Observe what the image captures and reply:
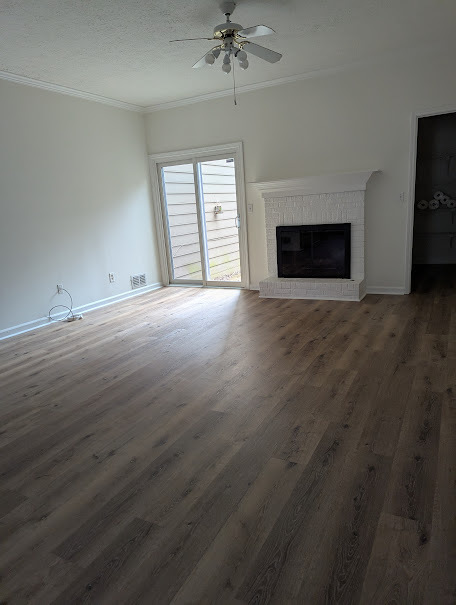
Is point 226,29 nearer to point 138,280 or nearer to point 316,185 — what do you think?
point 316,185

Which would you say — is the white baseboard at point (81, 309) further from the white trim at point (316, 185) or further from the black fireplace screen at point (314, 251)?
the white trim at point (316, 185)

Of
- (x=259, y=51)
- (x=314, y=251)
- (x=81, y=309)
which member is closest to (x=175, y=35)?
(x=259, y=51)

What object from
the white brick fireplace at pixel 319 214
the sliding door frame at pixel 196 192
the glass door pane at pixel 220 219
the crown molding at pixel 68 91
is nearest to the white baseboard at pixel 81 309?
the sliding door frame at pixel 196 192

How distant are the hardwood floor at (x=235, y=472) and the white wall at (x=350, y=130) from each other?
172cm

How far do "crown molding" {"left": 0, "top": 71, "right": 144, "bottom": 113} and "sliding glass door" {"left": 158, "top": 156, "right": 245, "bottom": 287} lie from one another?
956 mm

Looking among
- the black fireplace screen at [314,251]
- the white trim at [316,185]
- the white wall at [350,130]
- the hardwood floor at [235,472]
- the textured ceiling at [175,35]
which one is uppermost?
the textured ceiling at [175,35]

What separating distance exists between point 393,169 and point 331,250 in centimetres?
119

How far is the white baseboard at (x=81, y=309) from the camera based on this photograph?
4.55 metres

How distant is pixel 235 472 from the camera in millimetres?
1935

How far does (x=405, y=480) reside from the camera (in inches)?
70.3

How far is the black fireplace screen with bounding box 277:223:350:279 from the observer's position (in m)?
5.23

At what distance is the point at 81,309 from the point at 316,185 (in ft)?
11.2

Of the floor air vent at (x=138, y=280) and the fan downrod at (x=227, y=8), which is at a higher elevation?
the fan downrod at (x=227, y=8)

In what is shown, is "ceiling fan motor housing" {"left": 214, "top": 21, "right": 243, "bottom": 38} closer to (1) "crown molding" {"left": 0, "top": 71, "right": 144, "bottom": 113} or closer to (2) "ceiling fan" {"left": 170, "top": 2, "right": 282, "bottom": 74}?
(2) "ceiling fan" {"left": 170, "top": 2, "right": 282, "bottom": 74}
